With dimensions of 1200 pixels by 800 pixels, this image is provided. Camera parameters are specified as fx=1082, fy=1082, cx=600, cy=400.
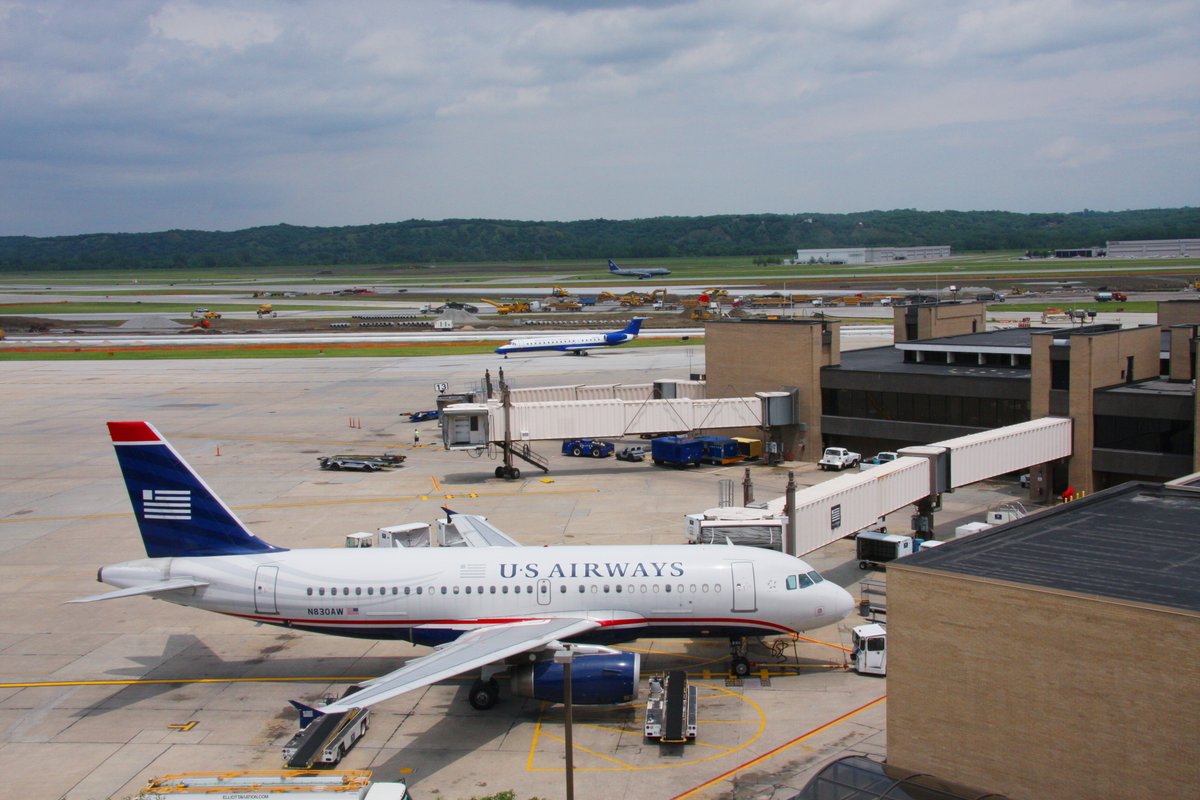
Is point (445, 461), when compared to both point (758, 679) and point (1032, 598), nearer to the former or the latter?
point (758, 679)

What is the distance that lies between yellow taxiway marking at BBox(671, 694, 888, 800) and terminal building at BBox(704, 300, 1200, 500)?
30252 millimetres

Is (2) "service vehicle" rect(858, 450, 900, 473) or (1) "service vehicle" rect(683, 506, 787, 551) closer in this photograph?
(1) "service vehicle" rect(683, 506, 787, 551)

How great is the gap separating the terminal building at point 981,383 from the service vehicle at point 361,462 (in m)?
23.9

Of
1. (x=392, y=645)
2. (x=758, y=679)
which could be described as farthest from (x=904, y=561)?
(x=392, y=645)

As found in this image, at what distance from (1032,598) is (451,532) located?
2925 centimetres

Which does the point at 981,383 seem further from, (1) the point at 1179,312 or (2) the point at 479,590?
(2) the point at 479,590

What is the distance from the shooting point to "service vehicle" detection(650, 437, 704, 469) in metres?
70.8

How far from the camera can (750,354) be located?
252 ft

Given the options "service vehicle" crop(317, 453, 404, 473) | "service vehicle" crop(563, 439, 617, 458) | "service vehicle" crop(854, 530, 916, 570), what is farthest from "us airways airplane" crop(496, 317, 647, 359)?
"service vehicle" crop(854, 530, 916, 570)

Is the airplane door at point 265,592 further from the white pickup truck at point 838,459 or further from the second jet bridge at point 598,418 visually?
the white pickup truck at point 838,459

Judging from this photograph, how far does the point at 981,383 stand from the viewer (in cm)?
6419

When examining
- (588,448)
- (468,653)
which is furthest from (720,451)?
(468,653)

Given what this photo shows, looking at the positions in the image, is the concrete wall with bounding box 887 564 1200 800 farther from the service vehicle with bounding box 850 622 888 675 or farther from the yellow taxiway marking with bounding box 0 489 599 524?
the yellow taxiway marking with bounding box 0 489 599 524

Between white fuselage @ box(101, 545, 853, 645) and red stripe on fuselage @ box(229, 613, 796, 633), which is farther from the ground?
white fuselage @ box(101, 545, 853, 645)
